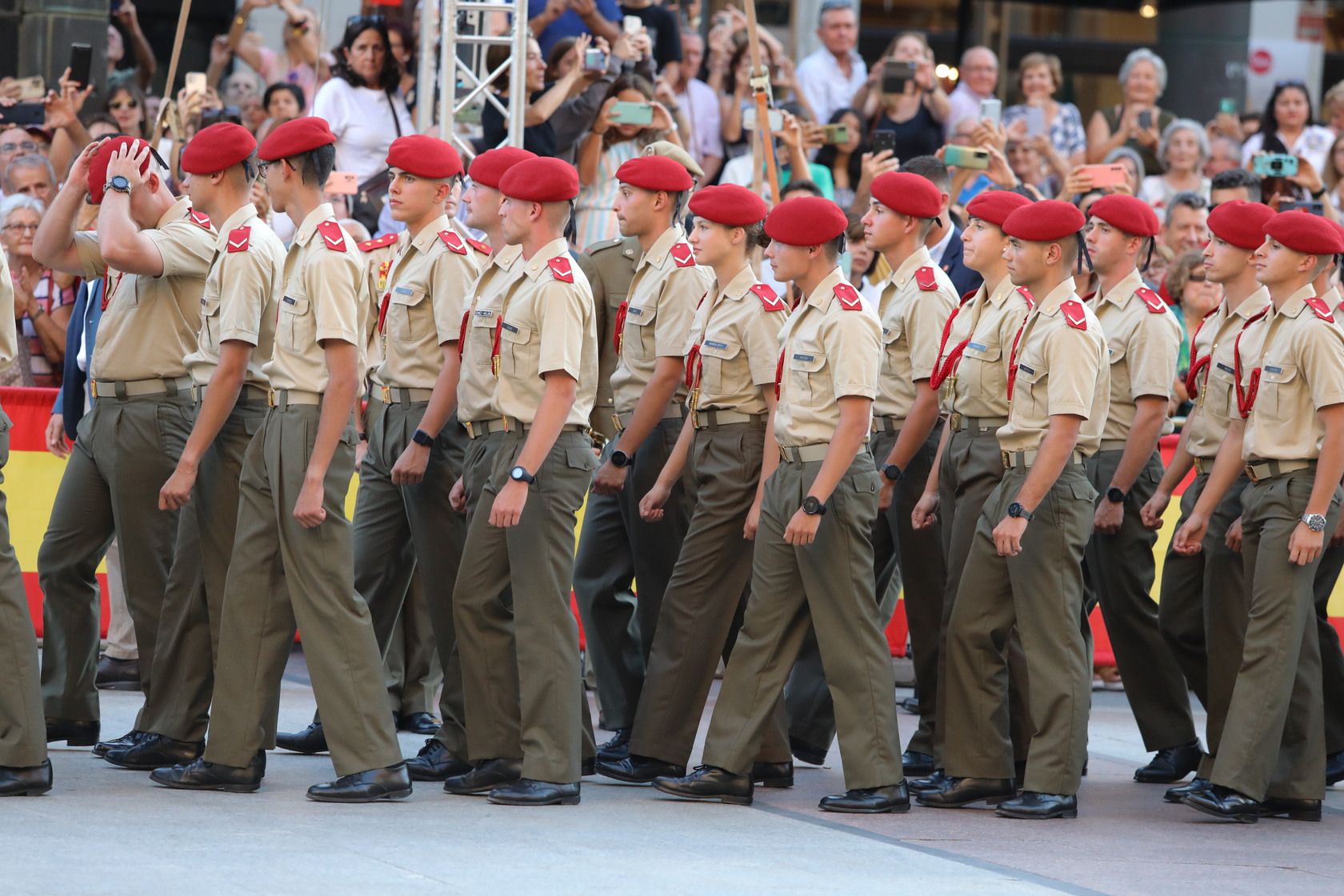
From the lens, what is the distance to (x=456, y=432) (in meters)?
7.10

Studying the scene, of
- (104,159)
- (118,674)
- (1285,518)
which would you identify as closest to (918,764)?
(1285,518)

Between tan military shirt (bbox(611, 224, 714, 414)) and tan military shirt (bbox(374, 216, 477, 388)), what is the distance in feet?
2.12

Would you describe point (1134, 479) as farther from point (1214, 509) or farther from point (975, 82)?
point (975, 82)

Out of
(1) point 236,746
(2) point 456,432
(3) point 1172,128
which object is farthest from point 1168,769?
(3) point 1172,128

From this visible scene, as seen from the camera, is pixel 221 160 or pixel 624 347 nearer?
pixel 221 160

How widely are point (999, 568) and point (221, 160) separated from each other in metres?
2.98

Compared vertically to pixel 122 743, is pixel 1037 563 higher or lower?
higher

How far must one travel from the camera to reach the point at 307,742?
289 inches

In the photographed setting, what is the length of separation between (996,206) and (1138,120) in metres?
6.89

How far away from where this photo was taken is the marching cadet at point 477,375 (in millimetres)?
6629

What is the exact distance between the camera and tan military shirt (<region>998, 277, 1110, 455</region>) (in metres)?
6.56

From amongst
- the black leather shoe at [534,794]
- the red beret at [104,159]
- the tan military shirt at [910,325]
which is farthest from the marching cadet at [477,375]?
the tan military shirt at [910,325]

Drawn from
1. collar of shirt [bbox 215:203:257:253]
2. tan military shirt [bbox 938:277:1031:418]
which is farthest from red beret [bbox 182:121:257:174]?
tan military shirt [bbox 938:277:1031:418]

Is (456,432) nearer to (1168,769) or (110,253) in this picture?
(110,253)
